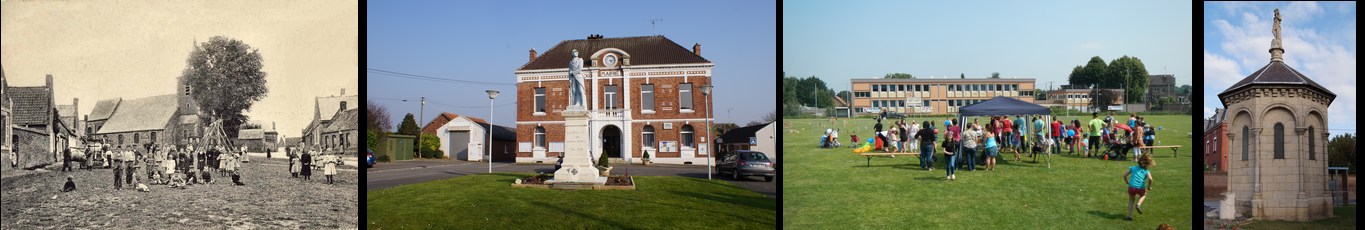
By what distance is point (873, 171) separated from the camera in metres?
9.08

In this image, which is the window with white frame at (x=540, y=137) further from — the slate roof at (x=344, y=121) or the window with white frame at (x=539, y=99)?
the slate roof at (x=344, y=121)

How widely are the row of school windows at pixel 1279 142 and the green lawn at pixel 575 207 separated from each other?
4294mm

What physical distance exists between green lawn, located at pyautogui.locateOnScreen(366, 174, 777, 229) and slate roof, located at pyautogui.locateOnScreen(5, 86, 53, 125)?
3.44 m

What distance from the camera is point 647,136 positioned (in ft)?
36.0

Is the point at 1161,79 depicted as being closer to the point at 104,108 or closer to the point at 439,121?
the point at 439,121

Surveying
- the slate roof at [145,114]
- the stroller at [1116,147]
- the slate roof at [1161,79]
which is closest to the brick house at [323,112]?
the slate roof at [145,114]

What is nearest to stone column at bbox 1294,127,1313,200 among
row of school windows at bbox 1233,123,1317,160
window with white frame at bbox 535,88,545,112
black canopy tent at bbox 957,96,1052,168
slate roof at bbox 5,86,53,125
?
row of school windows at bbox 1233,123,1317,160

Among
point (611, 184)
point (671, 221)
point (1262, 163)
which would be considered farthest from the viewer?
point (611, 184)

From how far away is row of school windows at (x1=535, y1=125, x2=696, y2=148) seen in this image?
1076 cm

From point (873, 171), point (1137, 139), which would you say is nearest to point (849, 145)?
point (873, 171)

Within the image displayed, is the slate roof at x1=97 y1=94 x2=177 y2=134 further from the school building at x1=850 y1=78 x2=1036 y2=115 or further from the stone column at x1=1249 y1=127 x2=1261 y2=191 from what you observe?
the stone column at x1=1249 y1=127 x2=1261 y2=191

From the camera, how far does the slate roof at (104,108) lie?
9578 millimetres

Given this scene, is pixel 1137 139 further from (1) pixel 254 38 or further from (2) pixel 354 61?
(1) pixel 254 38

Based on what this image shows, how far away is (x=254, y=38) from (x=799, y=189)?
19.1 ft
